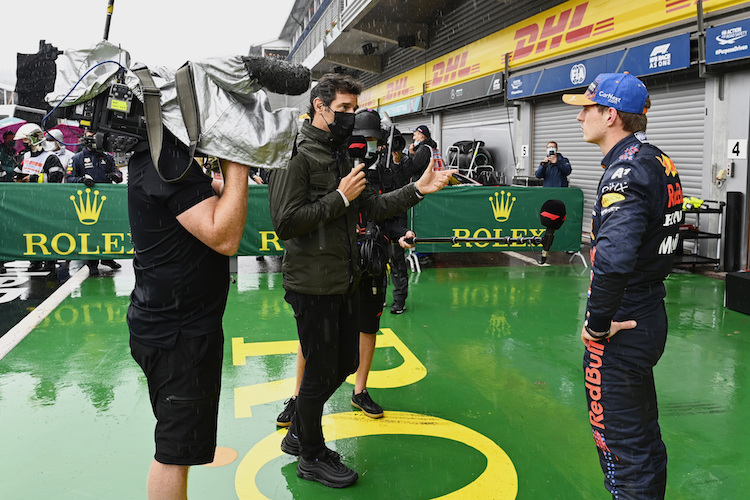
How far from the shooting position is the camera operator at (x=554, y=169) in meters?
11.9

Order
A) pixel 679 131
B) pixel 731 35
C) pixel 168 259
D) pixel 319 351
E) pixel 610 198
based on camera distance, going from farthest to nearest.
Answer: pixel 679 131 < pixel 731 35 < pixel 319 351 < pixel 610 198 < pixel 168 259

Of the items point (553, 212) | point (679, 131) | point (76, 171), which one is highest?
point (679, 131)

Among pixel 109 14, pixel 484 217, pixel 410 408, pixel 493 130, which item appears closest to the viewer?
pixel 109 14

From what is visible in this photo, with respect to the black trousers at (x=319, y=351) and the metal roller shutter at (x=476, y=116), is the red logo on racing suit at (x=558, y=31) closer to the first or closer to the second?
the metal roller shutter at (x=476, y=116)

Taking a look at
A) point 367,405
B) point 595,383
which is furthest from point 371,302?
point 595,383

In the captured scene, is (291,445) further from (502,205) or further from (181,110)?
(502,205)

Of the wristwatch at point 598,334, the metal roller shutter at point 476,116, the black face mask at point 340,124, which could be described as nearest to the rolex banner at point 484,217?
the black face mask at point 340,124

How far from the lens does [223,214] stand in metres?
2.02

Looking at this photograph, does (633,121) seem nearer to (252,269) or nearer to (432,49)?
(252,269)

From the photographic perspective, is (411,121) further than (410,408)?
Yes

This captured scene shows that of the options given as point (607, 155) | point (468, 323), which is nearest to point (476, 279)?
point (468, 323)

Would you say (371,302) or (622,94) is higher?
(622,94)

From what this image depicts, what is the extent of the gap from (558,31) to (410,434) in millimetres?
11998

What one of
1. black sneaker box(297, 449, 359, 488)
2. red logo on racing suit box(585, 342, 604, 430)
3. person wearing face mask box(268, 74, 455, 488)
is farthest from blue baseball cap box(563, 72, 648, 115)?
black sneaker box(297, 449, 359, 488)
